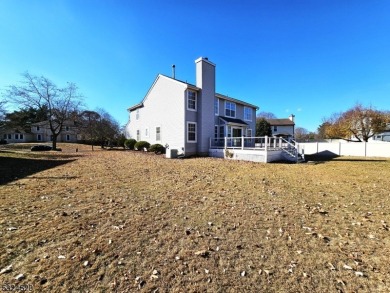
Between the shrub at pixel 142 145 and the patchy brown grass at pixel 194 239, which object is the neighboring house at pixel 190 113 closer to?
the shrub at pixel 142 145

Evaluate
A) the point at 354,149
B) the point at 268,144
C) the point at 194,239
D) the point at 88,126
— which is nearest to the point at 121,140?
the point at 88,126

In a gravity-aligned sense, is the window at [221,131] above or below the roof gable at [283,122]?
below

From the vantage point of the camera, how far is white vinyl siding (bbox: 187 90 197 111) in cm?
1686

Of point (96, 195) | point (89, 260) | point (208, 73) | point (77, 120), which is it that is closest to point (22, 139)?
point (77, 120)

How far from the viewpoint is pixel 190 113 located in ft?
55.9

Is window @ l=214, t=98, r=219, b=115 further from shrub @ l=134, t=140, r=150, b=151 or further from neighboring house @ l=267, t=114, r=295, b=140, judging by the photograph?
neighboring house @ l=267, t=114, r=295, b=140

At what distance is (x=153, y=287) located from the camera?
2383 millimetres

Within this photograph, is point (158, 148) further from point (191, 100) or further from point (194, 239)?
point (194, 239)

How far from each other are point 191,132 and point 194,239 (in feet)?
46.5

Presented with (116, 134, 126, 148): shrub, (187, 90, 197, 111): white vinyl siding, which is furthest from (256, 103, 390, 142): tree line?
(116, 134, 126, 148): shrub

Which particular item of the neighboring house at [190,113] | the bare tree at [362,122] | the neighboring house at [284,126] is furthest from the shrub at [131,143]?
the neighboring house at [284,126]

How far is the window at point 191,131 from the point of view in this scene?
56.0ft

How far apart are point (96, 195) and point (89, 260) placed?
328 centimetres

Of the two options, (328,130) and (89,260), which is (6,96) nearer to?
(89,260)
